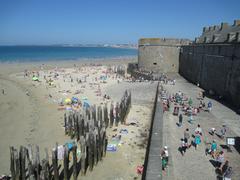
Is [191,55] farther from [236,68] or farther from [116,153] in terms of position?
[116,153]

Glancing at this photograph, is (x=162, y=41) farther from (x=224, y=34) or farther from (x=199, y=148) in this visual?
(x=199, y=148)

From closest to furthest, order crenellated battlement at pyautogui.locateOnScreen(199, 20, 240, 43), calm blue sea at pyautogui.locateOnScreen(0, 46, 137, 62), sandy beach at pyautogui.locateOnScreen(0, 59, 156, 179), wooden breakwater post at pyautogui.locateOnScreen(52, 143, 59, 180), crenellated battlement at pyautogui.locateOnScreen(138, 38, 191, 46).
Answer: wooden breakwater post at pyautogui.locateOnScreen(52, 143, 59, 180) < sandy beach at pyautogui.locateOnScreen(0, 59, 156, 179) < crenellated battlement at pyautogui.locateOnScreen(199, 20, 240, 43) < crenellated battlement at pyautogui.locateOnScreen(138, 38, 191, 46) < calm blue sea at pyautogui.locateOnScreen(0, 46, 137, 62)

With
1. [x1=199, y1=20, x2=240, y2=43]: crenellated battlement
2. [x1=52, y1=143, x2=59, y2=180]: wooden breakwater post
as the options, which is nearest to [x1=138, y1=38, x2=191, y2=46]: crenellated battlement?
[x1=199, y1=20, x2=240, y2=43]: crenellated battlement

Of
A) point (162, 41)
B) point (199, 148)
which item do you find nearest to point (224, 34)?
point (162, 41)

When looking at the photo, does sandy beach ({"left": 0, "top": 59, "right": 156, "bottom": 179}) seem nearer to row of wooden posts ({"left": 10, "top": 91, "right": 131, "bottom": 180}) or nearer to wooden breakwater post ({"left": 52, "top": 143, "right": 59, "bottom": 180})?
row of wooden posts ({"left": 10, "top": 91, "right": 131, "bottom": 180})

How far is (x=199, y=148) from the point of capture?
39.6 ft

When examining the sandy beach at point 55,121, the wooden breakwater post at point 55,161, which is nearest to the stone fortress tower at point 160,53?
the sandy beach at point 55,121

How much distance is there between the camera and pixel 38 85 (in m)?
34.6

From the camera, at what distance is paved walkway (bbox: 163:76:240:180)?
959cm

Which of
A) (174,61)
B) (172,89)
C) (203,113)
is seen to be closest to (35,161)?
(203,113)

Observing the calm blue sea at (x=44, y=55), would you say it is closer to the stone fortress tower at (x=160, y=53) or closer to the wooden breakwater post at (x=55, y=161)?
the stone fortress tower at (x=160, y=53)

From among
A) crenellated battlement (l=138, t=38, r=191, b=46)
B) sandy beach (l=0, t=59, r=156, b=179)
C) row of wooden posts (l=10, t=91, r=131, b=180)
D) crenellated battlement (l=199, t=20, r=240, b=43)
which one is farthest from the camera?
crenellated battlement (l=138, t=38, r=191, b=46)

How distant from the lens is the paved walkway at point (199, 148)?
9.59 m

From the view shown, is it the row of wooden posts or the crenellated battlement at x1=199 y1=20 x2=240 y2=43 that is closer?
the row of wooden posts
